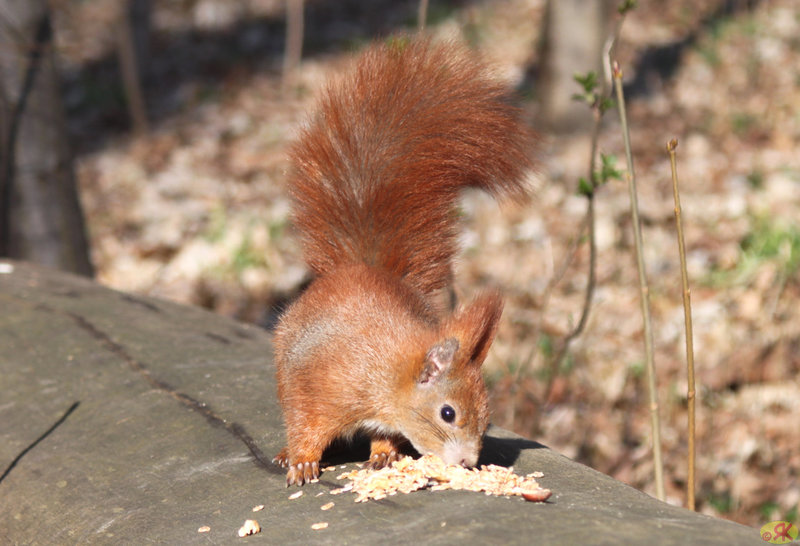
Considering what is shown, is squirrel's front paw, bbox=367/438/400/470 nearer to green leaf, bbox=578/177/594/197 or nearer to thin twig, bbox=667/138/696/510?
thin twig, bbox=667/138/696/510

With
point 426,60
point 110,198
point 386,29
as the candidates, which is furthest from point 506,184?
point 386,29

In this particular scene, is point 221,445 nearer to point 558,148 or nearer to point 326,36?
point 558,148

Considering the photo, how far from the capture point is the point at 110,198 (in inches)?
240

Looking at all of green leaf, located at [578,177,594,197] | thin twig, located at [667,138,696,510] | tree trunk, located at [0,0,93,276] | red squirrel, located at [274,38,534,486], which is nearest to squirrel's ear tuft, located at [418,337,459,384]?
red squirrel, located at [274,38,534,486]

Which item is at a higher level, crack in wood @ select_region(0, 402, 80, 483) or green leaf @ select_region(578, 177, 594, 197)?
green leaf @ select_region(578, 177, 594, 197)

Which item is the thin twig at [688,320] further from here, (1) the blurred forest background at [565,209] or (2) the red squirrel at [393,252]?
(1) the blurred forest background at [565,209]

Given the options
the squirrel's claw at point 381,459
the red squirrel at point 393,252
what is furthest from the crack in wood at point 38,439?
the squirrel's claw at point 381,459

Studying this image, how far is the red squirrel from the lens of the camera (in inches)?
72.9

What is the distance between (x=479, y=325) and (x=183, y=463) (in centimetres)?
71

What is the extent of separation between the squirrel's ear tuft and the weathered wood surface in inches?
9.0

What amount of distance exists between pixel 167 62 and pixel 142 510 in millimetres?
7571

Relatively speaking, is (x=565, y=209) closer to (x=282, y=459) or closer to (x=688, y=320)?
(x=688, y=320)

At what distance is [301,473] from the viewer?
1.76 metres

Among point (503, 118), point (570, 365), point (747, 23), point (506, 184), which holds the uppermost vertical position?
point (747, 23)
